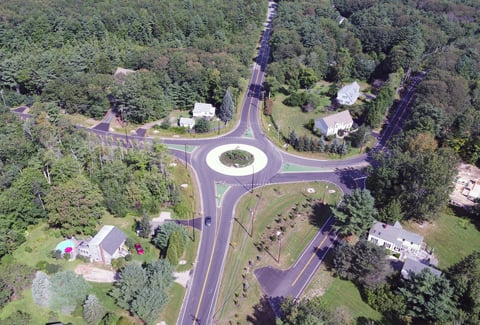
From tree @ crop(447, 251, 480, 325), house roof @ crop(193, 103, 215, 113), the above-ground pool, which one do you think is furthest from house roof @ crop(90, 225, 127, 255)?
tree @ crop(447, 251, 480, 325)

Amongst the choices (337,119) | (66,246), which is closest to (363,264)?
(66,246)

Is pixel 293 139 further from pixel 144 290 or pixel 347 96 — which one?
pixel 144 290

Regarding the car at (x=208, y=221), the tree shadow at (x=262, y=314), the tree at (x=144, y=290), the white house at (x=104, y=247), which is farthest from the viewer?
the car at (x=208, y=221)

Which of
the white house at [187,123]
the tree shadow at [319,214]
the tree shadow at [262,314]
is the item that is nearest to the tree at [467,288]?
the tree shadow at [319,214]

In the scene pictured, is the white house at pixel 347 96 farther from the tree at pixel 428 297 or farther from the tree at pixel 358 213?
the tree at pixel 428 297

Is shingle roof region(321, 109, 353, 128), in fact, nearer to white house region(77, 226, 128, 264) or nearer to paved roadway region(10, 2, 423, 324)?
paved roadway region(10, 2, 423, 324)
